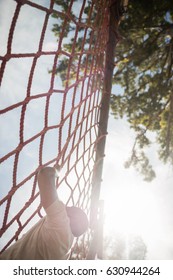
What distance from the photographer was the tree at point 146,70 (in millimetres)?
5117

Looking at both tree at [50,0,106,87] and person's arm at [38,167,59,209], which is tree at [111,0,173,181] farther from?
person's arm at [38,167,59,209]

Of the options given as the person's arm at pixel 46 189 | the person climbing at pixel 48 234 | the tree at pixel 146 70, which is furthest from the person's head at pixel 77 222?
the tree at pixel 146 70

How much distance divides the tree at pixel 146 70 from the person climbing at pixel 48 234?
4220 millimetres

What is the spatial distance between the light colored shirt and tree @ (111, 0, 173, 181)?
4219mm

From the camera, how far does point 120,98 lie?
21.7ft

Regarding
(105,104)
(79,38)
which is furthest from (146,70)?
(105,104)

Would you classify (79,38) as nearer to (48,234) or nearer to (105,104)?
(105,104)

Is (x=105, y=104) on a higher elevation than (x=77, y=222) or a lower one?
higher

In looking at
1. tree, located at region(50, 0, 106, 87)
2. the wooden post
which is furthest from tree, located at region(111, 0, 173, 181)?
the wooden post

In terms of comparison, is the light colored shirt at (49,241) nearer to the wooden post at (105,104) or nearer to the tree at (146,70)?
the wooden post at (105,104)

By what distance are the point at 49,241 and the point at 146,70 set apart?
5.89 metres

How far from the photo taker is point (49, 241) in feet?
3.84

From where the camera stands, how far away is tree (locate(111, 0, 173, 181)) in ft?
16.8

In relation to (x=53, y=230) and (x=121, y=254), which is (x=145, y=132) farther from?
(x=121, y=254)
